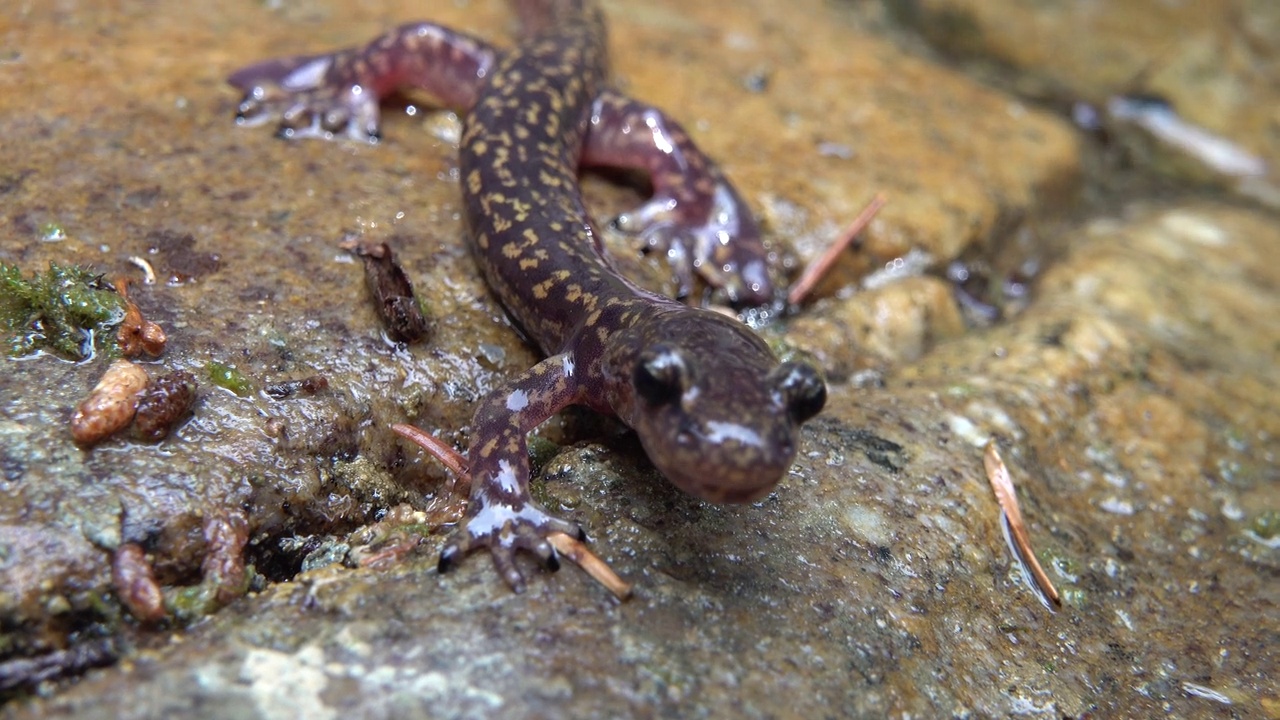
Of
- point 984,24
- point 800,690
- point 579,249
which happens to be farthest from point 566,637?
point 984,24

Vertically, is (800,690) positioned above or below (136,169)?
below

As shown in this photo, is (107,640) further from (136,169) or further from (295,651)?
(136,169)

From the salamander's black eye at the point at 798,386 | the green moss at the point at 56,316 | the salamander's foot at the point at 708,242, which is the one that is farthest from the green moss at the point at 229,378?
the salamander's foot at the point at 708,242

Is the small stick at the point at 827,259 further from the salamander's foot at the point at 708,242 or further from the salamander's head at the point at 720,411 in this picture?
the salamander's head at the point at 720,411

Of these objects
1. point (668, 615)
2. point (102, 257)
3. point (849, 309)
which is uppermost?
point (102, 257)

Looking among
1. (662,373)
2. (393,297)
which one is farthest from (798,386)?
(393,297)
